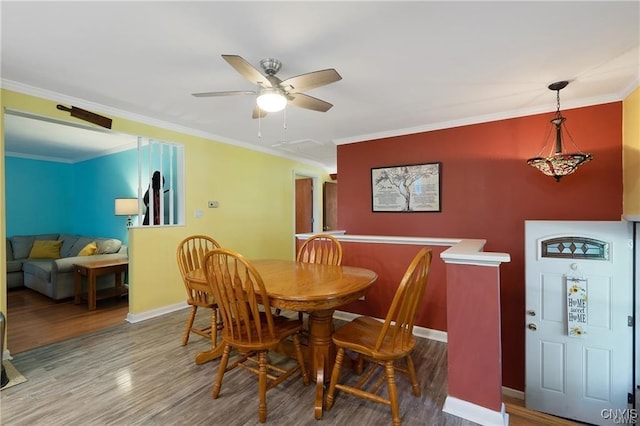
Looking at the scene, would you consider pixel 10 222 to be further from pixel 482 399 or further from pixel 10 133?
pixel 482 399

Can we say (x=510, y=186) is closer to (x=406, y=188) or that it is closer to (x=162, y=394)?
(x=406, y=188)

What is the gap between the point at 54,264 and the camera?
3889 mm

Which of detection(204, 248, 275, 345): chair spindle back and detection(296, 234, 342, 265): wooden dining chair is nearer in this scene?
detection(204, 248, 275, 345): chair spindle back

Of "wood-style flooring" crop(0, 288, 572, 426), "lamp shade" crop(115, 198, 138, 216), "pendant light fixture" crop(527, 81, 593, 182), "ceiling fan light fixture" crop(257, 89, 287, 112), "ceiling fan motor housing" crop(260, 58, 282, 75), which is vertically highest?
"ceiling fan motor housing" crop(260, 58, 282, 75)

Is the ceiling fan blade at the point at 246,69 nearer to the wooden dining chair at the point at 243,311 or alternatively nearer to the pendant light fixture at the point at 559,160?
the wooden dining chair at the point at 243,311

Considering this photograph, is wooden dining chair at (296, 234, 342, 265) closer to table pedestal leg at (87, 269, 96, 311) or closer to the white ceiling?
the white ceiling

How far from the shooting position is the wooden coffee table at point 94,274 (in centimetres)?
361

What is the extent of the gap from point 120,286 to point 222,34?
12.8 ft

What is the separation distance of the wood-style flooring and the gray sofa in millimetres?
1641

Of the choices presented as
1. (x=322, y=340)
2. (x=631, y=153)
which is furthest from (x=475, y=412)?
(x=631, y=153)

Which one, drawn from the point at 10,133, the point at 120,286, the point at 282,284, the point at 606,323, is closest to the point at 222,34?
the point at 282,284

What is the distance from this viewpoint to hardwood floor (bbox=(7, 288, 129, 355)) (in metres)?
2.77

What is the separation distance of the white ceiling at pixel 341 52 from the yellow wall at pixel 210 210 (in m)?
0.64

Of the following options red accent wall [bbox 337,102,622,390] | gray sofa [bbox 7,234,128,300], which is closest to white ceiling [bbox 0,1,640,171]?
red accent wall [bbox 337,102,622,390]
